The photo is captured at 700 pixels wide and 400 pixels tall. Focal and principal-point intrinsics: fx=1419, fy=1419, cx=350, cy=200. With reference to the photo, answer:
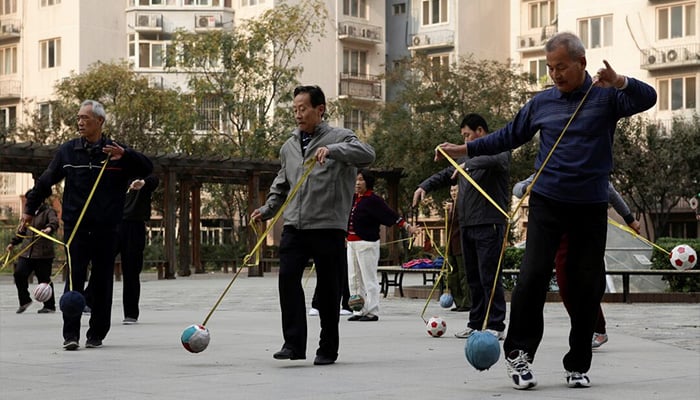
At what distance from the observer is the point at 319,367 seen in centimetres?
959

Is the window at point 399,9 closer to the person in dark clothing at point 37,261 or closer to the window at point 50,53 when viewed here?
the window at point 50,53

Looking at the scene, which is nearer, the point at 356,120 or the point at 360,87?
the point at 356,120

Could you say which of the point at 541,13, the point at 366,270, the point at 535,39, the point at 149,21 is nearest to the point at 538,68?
the point at 535,39

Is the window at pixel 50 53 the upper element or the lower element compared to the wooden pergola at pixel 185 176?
upper

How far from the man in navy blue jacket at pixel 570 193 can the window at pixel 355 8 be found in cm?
6108

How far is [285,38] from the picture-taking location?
47.7 meters

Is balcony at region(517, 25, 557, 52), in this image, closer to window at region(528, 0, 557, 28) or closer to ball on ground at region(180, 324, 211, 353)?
window at region(528, 0, 557, 28)

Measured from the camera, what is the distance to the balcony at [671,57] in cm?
5800

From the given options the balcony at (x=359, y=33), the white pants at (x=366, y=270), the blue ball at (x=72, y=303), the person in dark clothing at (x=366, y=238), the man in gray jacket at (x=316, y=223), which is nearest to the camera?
the man in gray jacket at (x=316, y=223)

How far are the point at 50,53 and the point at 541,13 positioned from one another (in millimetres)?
23302

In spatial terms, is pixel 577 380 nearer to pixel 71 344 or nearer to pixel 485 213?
pixel 485 213

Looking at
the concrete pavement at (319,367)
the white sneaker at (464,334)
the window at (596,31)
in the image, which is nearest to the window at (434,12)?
the window at (596,31)

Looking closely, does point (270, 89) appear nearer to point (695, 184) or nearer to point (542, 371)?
point (695, 184)

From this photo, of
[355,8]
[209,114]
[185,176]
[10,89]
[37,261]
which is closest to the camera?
[37,261]
